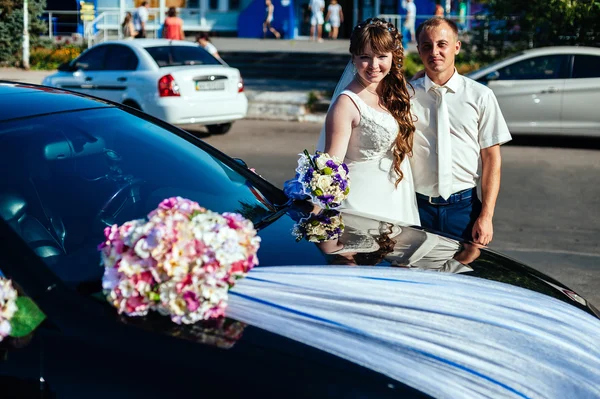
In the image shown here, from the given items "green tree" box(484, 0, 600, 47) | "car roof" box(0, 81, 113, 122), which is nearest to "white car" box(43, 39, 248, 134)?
"green tree" box(484, 0, 600, 47)

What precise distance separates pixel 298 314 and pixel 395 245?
929mm

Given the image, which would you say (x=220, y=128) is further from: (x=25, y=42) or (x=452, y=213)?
(x=25, y=42)

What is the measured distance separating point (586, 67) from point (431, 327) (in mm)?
10666

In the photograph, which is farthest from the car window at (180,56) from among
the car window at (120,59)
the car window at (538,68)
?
the car window at (538,68)

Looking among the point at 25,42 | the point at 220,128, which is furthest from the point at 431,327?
the point at 25,42

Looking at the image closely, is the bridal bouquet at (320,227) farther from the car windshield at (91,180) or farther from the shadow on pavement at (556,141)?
the shadow on pavement at (556,141)

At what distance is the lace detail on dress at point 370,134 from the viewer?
13.0 feet

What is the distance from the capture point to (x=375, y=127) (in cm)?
397

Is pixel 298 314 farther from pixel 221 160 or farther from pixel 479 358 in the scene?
pixel 221 160

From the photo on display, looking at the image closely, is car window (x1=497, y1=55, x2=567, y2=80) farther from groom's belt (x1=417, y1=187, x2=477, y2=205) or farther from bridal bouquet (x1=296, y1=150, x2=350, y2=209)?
bridal bouquet (x1=296, y1=150, x2=350, y2=209)

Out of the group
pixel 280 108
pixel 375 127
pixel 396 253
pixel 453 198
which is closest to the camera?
pixel 396 253

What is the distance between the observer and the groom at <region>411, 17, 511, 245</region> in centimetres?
401

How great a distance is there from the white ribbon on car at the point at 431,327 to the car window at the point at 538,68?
9988mm

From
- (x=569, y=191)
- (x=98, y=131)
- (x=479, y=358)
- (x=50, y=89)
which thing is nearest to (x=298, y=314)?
(x=479, y=358)
